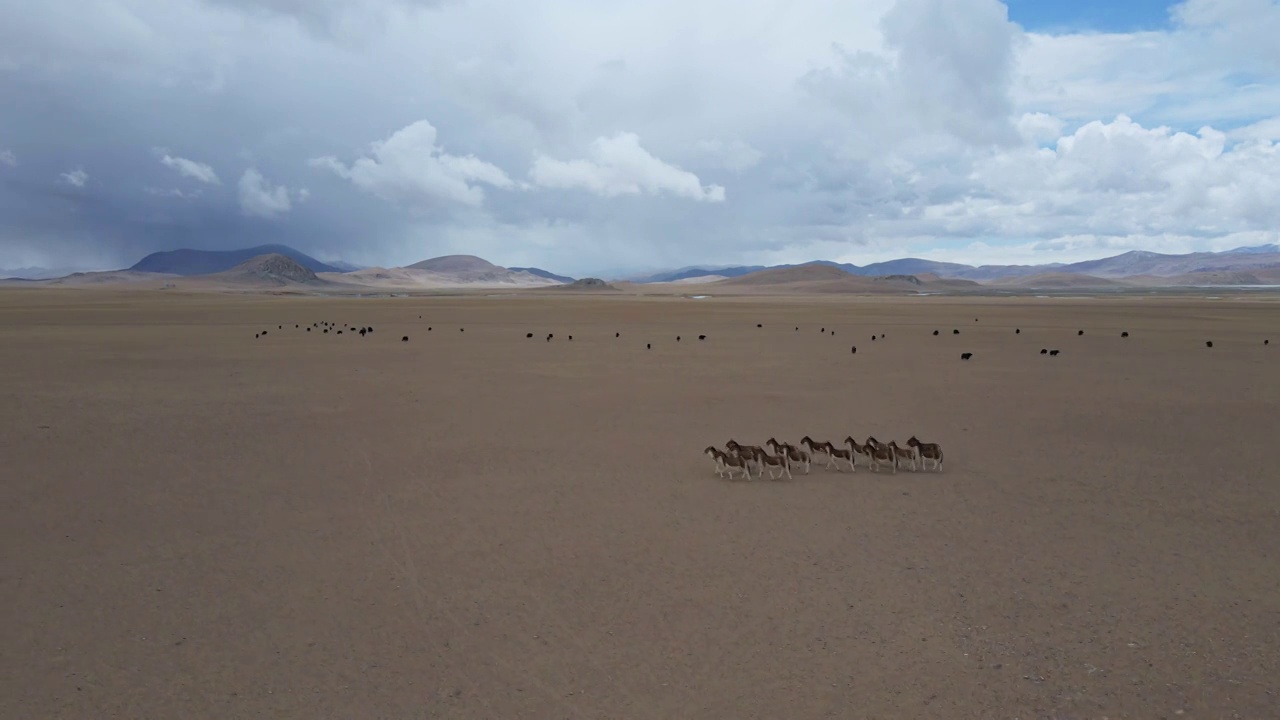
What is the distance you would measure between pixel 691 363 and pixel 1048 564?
16472 mm

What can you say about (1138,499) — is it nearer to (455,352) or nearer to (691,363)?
(691,363)

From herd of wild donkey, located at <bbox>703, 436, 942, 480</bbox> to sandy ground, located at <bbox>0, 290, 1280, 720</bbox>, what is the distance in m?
0.29

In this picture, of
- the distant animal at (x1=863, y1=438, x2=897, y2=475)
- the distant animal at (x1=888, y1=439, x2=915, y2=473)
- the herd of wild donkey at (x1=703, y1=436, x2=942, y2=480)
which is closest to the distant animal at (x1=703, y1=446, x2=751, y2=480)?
the herd of wild donkey at (x1=703, y1=436, x2=942, y2=480)

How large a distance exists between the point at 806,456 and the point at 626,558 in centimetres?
394

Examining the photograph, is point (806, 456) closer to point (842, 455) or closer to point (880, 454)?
point (842, 455)

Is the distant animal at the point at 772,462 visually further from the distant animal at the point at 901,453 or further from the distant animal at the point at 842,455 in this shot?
the distant animal at the point at 901,453

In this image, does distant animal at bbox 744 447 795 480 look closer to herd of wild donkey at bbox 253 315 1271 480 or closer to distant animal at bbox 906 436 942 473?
herd of wild donkey at bbox 253 315 1271 480

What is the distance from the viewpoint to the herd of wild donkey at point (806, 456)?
10.7 meters

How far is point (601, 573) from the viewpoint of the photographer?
7.46 metres

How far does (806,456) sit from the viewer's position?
1090 centimetres

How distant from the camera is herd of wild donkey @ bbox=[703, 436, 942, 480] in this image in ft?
35.1

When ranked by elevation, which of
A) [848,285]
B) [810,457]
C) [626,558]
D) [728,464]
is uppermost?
[848,285]

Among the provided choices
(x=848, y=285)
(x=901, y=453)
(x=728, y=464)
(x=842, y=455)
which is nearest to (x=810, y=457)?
(x=842, y=455)

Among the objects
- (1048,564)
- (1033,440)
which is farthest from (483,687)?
(1033,440)
